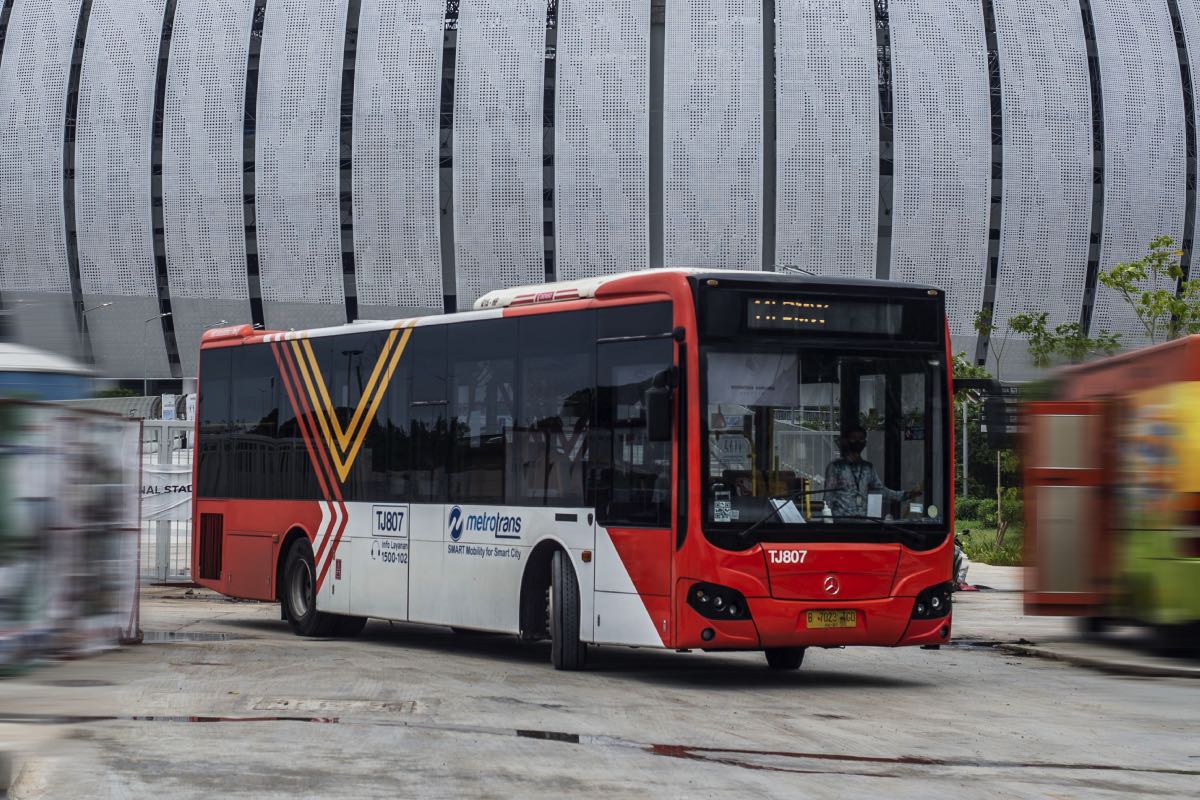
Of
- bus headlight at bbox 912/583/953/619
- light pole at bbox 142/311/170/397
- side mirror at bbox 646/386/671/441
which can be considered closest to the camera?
side mirror at bbox 646/386/671/441

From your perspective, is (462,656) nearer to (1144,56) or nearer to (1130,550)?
(1130,550)

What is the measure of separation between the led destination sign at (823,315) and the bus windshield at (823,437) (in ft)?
0.62

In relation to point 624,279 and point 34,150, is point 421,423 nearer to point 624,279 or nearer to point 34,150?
point 624,279

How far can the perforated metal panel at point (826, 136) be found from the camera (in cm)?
6431

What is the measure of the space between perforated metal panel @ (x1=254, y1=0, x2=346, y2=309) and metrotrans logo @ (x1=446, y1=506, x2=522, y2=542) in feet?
171

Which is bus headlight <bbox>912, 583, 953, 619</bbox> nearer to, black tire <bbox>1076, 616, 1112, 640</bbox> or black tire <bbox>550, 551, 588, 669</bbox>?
black tire <bbox>550, 551, 588, 669</bbox>

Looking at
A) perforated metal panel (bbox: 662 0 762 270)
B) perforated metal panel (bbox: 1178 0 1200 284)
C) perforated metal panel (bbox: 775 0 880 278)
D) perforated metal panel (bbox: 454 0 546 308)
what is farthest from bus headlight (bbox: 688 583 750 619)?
perforated metal panel (bbox: 1178 0 1200 284)

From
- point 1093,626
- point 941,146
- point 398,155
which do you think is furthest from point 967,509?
point 1093,626

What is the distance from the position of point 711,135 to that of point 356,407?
1888 inches

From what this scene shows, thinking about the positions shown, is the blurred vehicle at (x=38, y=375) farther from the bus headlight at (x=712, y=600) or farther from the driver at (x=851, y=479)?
the driver at (x=851, y=479)

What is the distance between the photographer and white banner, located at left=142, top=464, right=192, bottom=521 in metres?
24.8

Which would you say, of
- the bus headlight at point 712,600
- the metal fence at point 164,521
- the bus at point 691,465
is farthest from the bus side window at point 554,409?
the metal fence at point 164,521

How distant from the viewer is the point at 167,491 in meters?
25.0

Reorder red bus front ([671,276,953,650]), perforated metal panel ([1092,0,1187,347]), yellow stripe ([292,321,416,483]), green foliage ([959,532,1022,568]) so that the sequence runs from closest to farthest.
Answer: red bus front ([671,276,953,650])
yellow stripe ([292,321,416,483])
green foliage ([959,532,1022,568])
perforated metal panel ([1092,0,1187,347])
